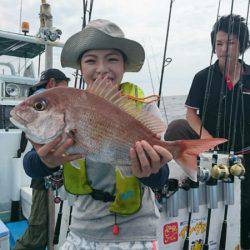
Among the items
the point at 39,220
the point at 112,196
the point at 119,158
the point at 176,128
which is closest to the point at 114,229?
the point at 112,196

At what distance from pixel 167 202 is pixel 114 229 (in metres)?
0.82

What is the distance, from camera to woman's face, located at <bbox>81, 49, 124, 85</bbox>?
1.89 metres

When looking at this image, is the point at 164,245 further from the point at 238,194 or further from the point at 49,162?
the point at 49,162

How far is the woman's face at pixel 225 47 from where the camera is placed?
129 inches

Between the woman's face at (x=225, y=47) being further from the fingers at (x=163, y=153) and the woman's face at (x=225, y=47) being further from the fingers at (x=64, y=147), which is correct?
the fingers at (x=64, y=147)

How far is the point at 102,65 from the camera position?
6.20ft

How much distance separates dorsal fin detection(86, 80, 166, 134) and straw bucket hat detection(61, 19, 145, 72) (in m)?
0.38

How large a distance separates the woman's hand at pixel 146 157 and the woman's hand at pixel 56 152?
27cm

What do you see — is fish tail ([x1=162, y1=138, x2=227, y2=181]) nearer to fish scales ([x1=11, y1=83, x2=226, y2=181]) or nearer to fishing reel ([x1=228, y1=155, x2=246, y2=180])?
fish scales ([x1=11, y1=83, x2=226, y2=181])

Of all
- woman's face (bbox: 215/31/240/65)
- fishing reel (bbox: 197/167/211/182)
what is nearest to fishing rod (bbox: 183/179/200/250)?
fishing reel (bbox: 197/167/211/182)

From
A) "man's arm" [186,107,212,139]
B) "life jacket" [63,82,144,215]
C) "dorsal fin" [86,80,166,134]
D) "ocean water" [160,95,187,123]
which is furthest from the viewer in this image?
"ocean water" [160,95,187,123]

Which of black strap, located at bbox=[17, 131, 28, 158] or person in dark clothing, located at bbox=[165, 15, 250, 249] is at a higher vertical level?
person in dark clothing, located at bbox=[165, 15, 250, 249]

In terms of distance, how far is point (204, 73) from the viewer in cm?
346

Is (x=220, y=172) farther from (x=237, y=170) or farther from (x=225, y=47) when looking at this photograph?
(x=225, y=47)
